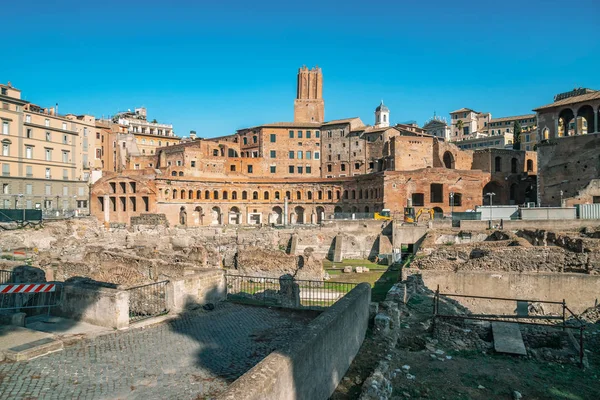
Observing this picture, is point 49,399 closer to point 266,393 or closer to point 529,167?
point 266,393

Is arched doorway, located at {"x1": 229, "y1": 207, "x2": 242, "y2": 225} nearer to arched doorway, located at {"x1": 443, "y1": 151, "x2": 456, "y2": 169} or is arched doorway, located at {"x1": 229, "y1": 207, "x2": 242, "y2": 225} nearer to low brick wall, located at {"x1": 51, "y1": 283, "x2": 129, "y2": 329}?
arched doorway, located at {"x1": 443, "y1": 151, "x2": 456, "y2": 169}

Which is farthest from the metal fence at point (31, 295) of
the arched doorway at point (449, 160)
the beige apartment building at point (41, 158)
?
the arched doorway at point (449, 160)

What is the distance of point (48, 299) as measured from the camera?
36.7 feet

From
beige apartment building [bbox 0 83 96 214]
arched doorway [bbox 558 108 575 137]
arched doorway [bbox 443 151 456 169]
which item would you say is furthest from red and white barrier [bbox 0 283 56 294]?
arched doorway [bbox 443 151 456 169]

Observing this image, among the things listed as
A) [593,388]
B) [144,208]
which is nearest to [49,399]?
[593,388]

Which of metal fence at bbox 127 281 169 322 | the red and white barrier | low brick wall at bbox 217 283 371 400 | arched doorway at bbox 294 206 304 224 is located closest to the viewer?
low brick wall at bbox 217 283 371 400

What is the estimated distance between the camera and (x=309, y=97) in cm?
7712

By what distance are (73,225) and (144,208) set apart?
573 inches

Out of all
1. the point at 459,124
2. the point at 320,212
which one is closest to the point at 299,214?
the point at 320,212

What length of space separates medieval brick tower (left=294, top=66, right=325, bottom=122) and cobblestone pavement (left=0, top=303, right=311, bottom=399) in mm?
68356

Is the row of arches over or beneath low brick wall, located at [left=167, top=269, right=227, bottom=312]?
over

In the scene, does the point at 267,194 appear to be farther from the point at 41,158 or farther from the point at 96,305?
the point at 96,305

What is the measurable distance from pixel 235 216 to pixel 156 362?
55175 mm

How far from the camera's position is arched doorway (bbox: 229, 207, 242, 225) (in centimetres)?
6212
